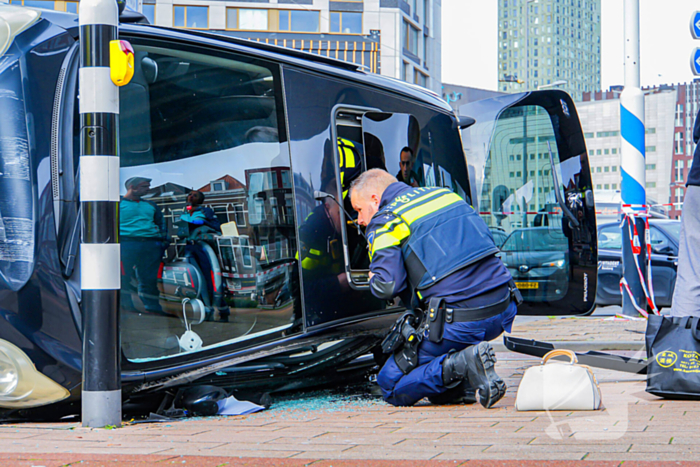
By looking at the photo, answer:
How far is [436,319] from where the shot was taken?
432 cm

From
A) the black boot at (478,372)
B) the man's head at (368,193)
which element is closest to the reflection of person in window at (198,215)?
the man's head at (368,193)

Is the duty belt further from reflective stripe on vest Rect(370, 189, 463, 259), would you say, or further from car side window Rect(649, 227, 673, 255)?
car side window Rect(649, 227, 673, 255)

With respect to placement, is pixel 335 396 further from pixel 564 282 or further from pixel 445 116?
pixel 564 282

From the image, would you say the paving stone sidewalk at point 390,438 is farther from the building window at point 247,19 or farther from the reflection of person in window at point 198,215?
the building window at point 247,19

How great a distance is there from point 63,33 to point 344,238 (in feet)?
6.46

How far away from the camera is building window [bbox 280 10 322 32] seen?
42.5 m

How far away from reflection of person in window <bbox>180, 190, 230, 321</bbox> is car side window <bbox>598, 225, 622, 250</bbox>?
9383 mm

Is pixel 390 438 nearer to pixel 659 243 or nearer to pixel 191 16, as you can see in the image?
pixel 659 243

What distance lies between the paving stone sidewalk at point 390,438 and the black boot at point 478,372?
90mm

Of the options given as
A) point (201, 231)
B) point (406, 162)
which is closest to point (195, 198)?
point (201, 231)

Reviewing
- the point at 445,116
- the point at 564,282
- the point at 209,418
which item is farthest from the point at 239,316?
the point at 564,282

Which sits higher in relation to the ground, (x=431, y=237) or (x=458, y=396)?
(x=431, y=237)

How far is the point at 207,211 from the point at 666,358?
2592 millimetres

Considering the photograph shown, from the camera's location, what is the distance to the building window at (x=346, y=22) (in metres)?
42.5
